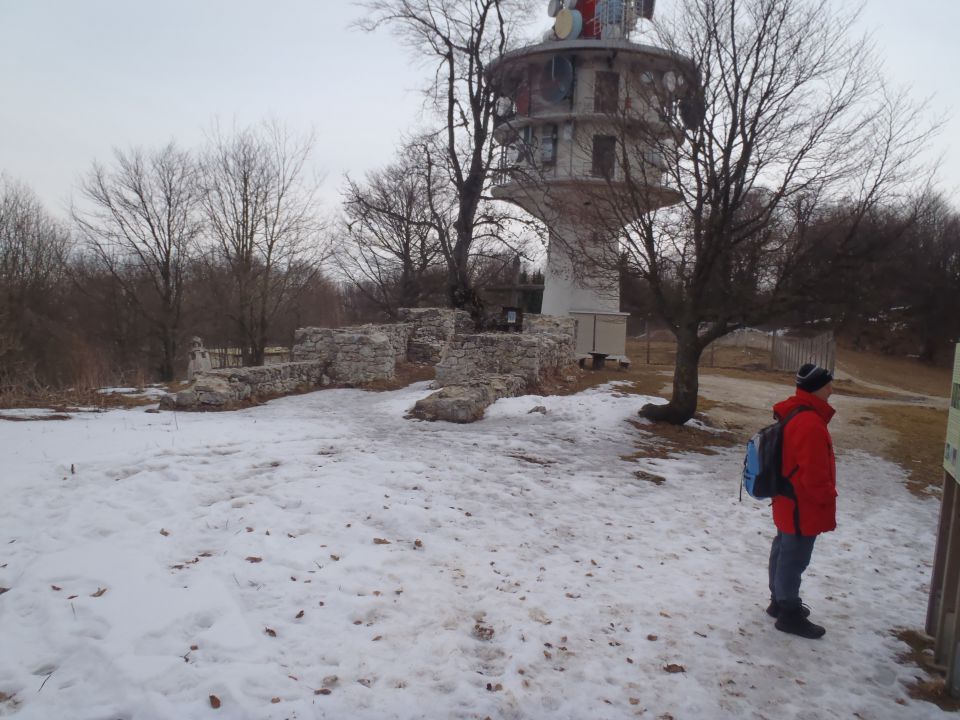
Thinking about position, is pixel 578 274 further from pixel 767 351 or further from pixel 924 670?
pixel 767 351

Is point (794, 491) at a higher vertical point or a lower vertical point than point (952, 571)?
higher

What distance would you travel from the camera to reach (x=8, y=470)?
5906 mm

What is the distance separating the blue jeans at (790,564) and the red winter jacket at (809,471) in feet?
0.28

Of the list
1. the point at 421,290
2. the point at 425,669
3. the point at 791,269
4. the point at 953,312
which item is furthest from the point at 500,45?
the point at 953,312

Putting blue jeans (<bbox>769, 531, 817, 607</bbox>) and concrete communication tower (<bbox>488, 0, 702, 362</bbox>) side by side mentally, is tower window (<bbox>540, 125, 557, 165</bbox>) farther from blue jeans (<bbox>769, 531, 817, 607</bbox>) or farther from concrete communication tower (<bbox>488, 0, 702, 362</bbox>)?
blue jeans (<bbox>769, 531, 817, 607</bbox>)

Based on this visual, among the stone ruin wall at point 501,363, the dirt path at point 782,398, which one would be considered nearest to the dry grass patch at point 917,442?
the dirt path at point 782,398

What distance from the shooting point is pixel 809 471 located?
12.5ft

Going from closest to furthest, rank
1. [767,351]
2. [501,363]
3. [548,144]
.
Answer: [501,363] → [548,144] → [767,351]

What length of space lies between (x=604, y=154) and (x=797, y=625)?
9.26 meters

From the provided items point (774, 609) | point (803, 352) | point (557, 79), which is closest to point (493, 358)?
point (774, 609)

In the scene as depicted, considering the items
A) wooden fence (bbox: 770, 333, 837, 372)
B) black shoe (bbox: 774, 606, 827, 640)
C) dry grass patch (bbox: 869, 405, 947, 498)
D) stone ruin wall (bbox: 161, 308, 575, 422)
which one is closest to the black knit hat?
black shoe (bbox: 774, 606, 827, 640)

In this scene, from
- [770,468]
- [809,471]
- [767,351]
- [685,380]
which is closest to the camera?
[809,471]

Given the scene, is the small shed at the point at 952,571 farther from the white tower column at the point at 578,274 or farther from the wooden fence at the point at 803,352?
the wooden fence at the point at 803,352

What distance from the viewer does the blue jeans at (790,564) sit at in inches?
156
